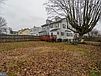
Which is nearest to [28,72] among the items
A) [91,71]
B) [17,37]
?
[91,71]

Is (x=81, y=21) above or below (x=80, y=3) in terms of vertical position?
below

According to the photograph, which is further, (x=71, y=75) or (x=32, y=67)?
(x=32, y=67)

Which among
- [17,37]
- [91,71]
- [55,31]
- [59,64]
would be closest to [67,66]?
[59,64]

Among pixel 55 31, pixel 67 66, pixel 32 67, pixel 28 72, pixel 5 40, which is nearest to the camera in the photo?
pixel 28 72

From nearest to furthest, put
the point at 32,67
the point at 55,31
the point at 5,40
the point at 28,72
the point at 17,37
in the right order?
the point at 28,72, the point at 32,67, the point at 5,40, the point at 17,37, the point at 55,31

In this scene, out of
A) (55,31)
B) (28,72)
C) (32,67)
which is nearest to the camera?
(28,72)

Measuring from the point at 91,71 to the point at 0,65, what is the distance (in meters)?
5.79

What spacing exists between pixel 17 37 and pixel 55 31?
15.5m

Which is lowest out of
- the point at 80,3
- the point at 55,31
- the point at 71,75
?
the point at 71,75

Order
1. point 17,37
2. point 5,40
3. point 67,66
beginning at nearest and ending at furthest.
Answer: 1. point 67,66
2. point 5,40
3. point 17,37

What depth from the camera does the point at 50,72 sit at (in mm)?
10156

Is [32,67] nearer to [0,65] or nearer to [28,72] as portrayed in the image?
[28,72]

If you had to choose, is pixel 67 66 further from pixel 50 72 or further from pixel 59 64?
pixel 50 72

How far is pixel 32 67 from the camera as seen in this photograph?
10977 mm
